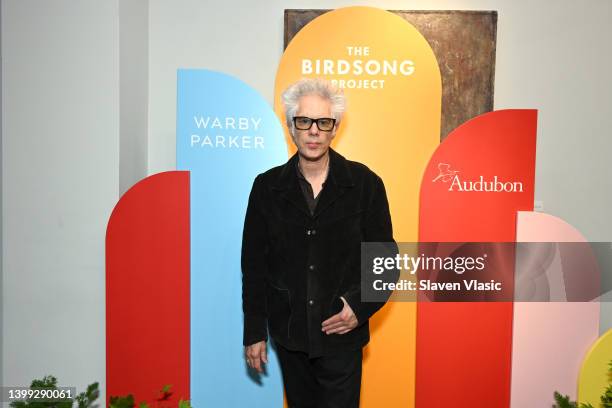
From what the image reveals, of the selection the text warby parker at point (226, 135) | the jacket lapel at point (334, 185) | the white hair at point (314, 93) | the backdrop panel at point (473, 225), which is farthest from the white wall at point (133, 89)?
the backdrop panel at point (473, 225)

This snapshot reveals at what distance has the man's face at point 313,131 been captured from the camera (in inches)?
74.5

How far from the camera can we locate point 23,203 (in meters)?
2.53

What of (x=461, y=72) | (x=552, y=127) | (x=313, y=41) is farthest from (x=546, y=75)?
(x=313, y=41)

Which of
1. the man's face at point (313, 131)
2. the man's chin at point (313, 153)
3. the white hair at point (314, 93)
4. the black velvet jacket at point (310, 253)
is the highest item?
the white hair at point (314, 93)

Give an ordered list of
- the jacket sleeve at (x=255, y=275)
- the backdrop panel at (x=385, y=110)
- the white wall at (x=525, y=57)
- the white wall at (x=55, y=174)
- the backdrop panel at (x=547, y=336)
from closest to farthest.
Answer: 1. the jacket sleeve at (x=255, y=275)
2. the backdrop panel at (x=547, y=336)
3. the backdrop panel at (x=385, y=110)
4. the white wall at (x=55, y=174)
5. the white wall at (x=525, y=57)

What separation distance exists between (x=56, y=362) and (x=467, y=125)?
2.40 m

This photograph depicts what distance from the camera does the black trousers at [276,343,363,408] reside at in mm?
1943

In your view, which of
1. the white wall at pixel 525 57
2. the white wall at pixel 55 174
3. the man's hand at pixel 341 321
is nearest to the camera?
the man's hand at pixel 341 321

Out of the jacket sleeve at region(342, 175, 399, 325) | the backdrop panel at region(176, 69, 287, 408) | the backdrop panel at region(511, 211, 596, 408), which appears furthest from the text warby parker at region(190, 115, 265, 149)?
the backdrop panel at region(511, 211, 596, 408)

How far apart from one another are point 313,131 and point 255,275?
0.62 meters

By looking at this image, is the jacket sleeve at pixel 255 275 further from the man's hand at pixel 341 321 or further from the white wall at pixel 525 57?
the white wall at pixel 525 57

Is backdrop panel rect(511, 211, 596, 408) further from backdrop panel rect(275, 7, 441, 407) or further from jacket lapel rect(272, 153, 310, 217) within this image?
jacket lapel rect(272, 153, 310, 217)

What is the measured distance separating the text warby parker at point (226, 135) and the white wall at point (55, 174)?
0.56 metres

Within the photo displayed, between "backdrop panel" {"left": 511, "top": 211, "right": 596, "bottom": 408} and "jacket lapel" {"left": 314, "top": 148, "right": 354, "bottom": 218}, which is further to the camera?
"backdrop panel" {"left": 511, "top": 211, "right": 596, "bottom": 408}
